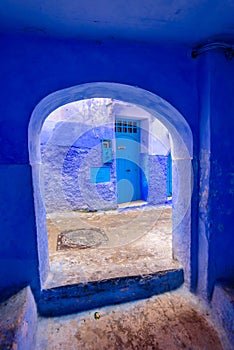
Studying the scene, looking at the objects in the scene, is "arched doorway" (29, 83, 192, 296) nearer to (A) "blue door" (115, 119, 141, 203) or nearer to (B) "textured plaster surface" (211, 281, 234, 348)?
(B) "textured plaster surface" (211, 281, 234, 348)

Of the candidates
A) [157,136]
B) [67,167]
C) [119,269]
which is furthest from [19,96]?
[157,136]

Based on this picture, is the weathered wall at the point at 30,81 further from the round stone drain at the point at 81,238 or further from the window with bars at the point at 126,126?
the window with bars at the point at 126,126

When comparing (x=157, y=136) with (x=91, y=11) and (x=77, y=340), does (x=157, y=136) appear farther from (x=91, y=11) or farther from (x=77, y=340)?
(x=77, y=340)

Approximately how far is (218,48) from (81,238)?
297 centimetres

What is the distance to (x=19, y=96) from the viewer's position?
153cm

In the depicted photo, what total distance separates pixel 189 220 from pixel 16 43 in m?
2.33

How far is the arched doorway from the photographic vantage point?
1739 millimetres

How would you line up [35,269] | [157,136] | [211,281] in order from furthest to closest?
[157,136], [211,281], [35,269]

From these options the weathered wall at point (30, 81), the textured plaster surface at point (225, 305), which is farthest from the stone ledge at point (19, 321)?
the textured plaster surface at point (225, 305)

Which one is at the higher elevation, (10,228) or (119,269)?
(10,228)

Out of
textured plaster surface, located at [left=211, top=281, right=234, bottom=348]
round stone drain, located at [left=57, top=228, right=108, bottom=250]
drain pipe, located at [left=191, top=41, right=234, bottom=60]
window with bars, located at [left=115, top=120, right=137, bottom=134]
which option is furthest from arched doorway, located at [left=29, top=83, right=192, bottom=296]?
window with bars, located at [left=115, top=120, right=137, bottom=134]

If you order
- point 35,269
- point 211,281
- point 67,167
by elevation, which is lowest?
point 211,281

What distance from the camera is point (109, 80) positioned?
5.52 feet

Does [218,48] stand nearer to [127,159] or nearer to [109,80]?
[109,80]
